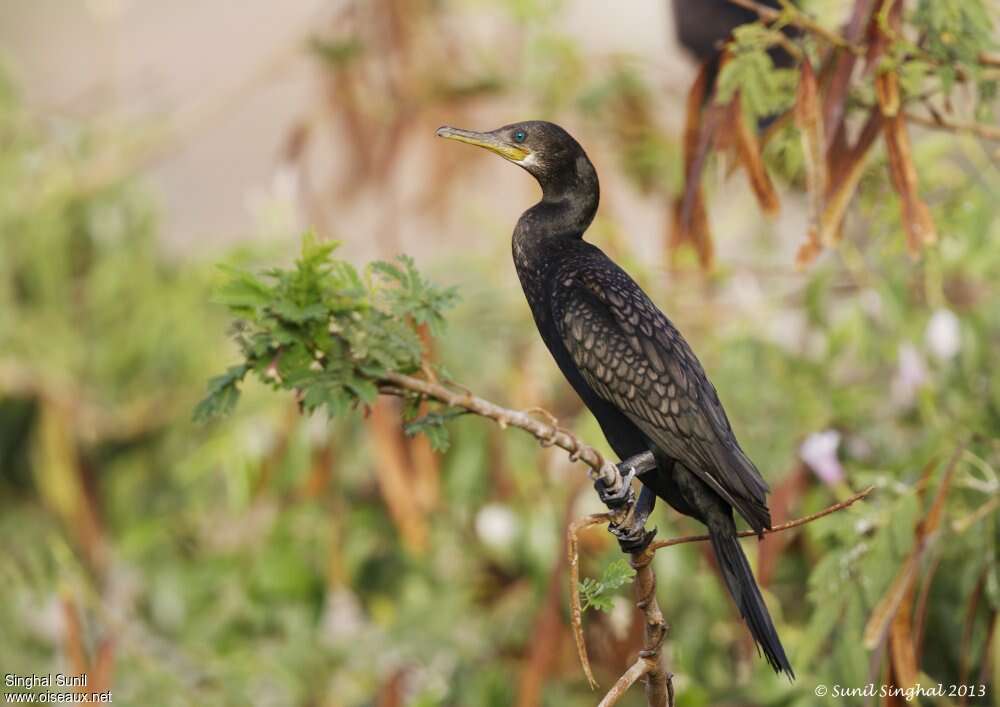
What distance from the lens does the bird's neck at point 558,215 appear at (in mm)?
1756

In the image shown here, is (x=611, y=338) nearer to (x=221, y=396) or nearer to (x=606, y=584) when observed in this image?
(x=606, y=584)

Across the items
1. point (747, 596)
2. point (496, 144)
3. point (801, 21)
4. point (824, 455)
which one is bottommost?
point (824, 455)

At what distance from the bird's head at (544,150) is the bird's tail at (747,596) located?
48cm

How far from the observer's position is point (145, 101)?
17.4 feet

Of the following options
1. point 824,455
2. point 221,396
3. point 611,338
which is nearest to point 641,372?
point 611,338

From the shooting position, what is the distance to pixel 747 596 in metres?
1.69

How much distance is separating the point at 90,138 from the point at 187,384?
1.05 meters

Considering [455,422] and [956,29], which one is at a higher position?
[956,29]

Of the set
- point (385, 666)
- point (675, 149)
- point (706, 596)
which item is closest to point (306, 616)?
point (385, 666)

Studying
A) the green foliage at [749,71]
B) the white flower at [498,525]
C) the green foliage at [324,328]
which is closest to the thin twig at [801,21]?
the green foliage at [749,71]

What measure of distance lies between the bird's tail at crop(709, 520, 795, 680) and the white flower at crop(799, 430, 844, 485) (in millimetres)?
1344

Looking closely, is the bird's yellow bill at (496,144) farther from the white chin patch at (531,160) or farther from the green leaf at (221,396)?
the green leaf at (221,396)

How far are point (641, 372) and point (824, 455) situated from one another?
1.44 meters

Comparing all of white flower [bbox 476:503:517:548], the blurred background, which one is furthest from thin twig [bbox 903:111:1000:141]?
white flower [bbox 476:503:517:548]
